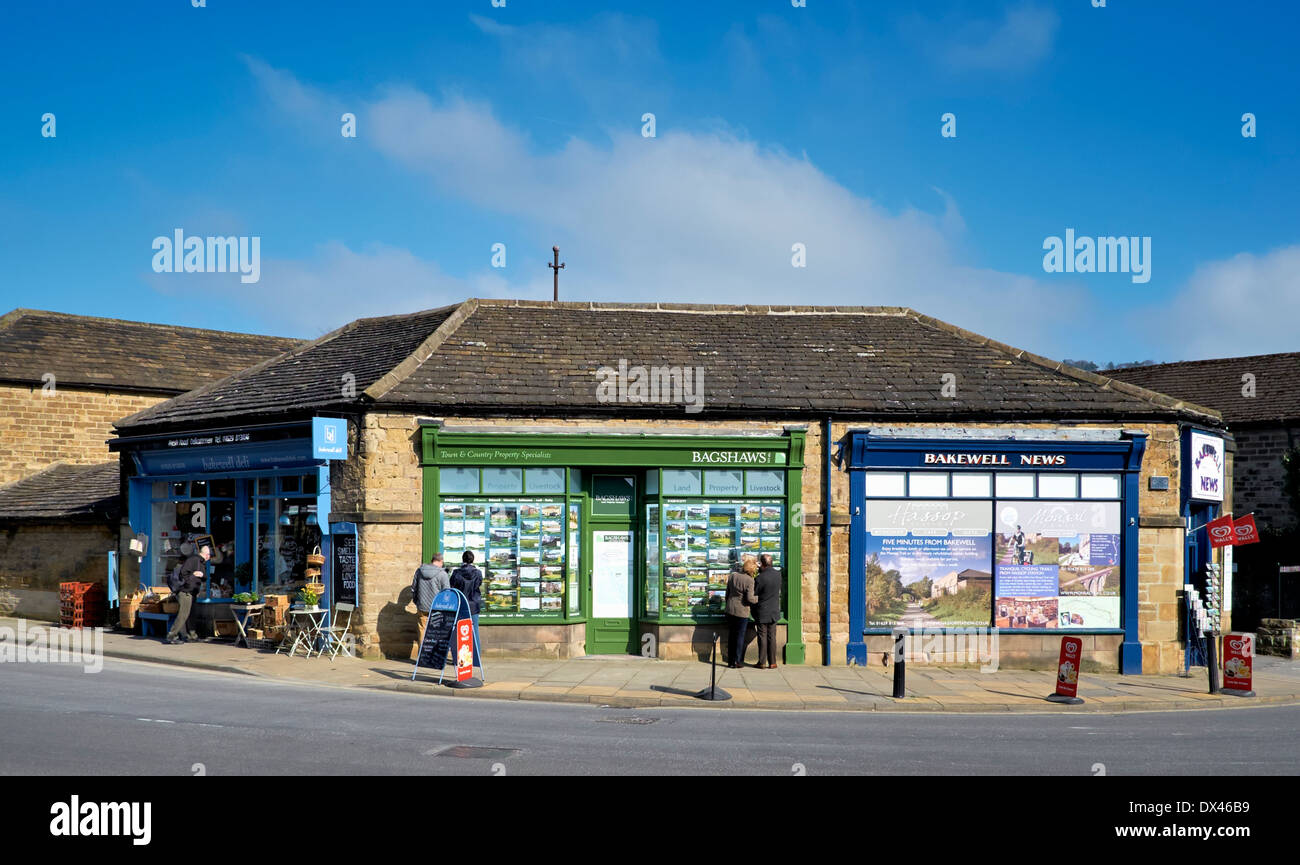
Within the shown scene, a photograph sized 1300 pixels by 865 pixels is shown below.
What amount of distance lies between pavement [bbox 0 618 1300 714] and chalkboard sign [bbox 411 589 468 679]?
269mm

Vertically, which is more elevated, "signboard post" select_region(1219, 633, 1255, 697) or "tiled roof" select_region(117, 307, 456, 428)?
"tiled roof" select_region(117, 307, 456, 428)

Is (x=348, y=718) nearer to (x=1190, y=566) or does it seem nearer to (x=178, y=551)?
(x=178, y=551)

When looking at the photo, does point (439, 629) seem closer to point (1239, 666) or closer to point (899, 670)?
point (899, 670)

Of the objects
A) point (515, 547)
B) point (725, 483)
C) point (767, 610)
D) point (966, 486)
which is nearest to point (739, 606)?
point (767, 610)

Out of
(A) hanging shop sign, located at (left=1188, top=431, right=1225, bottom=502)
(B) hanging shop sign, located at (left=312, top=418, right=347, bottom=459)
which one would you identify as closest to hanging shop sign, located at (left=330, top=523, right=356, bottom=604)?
(B) hanging shop sign, located at (left=312, top=418, right=347, bottom=459)

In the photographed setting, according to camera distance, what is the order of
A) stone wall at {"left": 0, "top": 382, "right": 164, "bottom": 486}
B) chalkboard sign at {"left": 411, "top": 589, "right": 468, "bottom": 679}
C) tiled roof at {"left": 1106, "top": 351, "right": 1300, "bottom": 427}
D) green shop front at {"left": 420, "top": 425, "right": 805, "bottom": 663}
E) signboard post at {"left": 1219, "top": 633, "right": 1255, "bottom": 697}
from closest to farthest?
chalkboard sign at {"left": 411, "top": 589, "right": 468, "bottom": 679} → signboard post at {"left": 1219, "top": 633, "right": 1255, "bottom": 697} → green shop front at {"left": 420, "top": 425, "right": 805, "bottom": 663} → stone wall at {"left": 0, "top": 382, "right": 164, "bottom": 486} → tiled roof at {"left": 1106, "top": 351, "right": 1300, "bottom": 427}

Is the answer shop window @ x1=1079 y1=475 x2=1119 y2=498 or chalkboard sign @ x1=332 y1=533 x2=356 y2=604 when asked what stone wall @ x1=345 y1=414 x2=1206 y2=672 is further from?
shop window @ x1=1079 y1=475 x2=1119 y2=498

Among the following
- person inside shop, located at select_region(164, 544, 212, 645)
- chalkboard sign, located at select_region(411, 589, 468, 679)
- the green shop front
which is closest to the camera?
chalkboard sign, located at select_region(411, 589, 468, 679)

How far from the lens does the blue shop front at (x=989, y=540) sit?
1762cm

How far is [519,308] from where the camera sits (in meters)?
21.1

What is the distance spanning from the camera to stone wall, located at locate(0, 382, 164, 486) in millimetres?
27375
